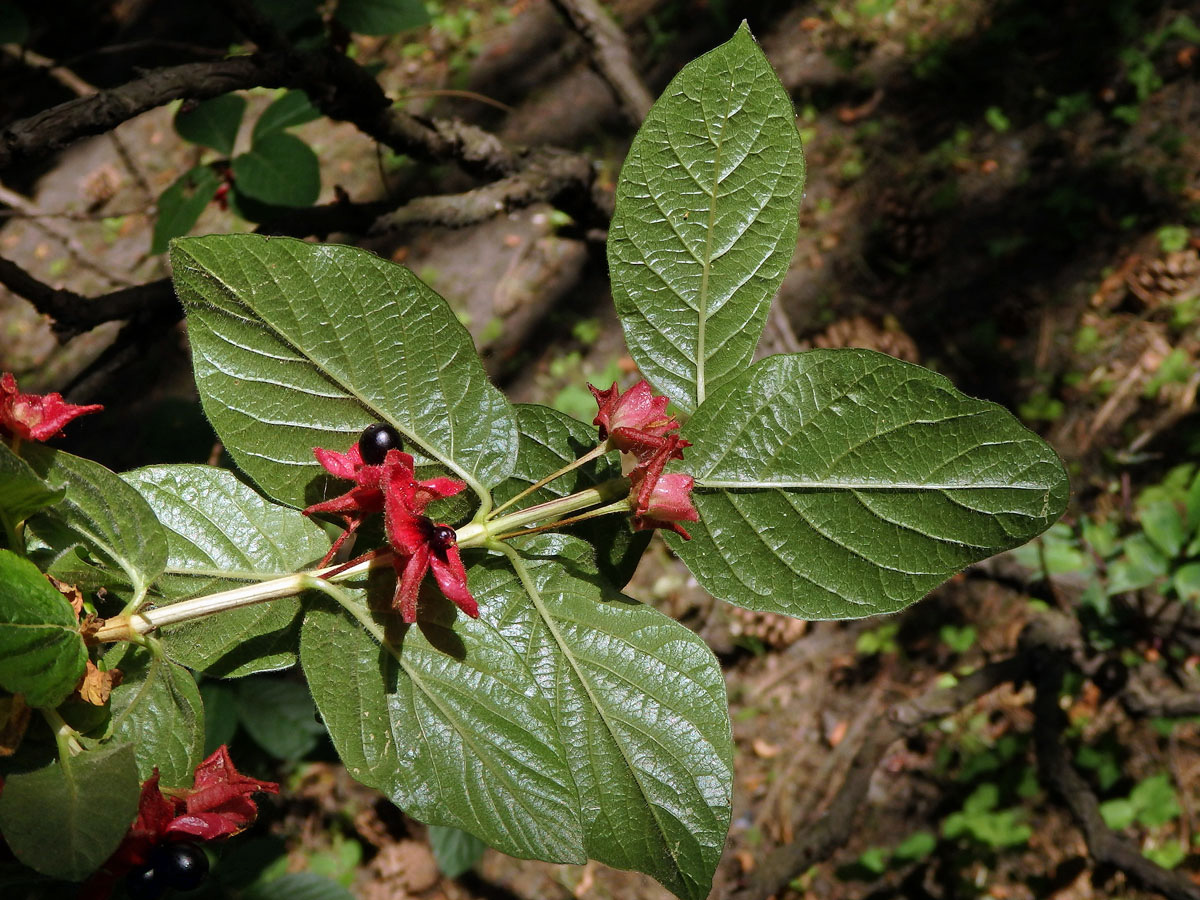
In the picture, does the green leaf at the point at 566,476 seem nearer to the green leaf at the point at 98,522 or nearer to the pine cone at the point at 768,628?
the green leaf at the point at 98,522

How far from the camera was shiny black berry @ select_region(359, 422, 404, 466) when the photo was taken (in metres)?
0.78

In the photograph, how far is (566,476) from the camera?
0.91 meters

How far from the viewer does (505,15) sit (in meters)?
5.09

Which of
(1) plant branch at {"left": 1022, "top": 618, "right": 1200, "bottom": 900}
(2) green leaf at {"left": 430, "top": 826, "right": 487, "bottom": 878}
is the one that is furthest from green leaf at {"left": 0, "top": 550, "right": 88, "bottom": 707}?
(1) plant branch at {"left": 1022, "top": 618, "right": 1200, "bottom": 900}

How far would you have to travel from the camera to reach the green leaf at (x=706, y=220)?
2.85 feet

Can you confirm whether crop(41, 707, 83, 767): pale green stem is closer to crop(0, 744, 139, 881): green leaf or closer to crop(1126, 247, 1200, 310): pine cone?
crop(0, 744, 139, 881): green leaf

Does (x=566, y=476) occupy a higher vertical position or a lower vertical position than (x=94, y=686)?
lower

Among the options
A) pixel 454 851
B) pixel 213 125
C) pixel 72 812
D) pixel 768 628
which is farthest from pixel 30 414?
pixel 768 628

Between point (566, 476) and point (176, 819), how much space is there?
1.62 feet

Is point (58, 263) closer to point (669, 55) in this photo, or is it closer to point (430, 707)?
point (669, 55)

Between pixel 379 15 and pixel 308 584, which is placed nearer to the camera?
pixel 308 584

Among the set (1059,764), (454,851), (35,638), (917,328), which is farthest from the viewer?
(917,328)

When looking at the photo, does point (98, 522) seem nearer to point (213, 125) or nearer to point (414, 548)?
point (414, 548)

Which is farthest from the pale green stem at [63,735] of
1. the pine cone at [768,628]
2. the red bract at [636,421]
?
the pine cone at [768,628]
